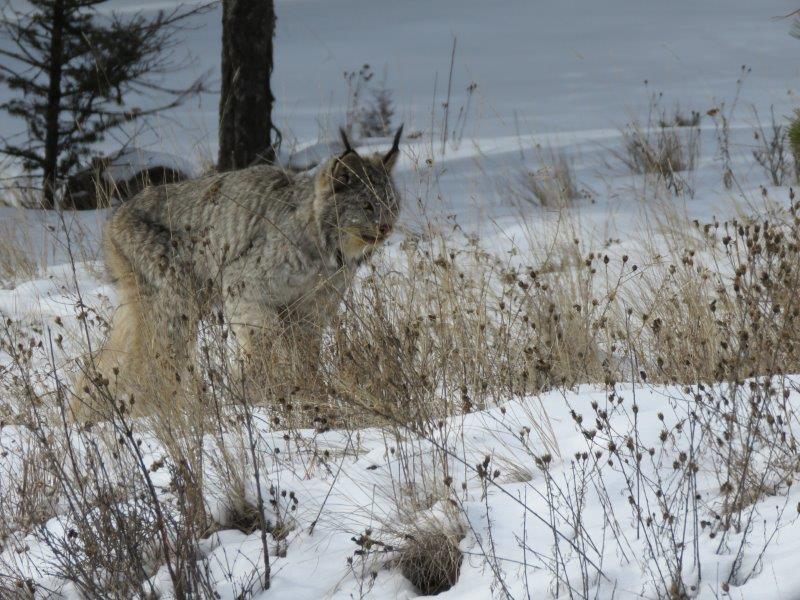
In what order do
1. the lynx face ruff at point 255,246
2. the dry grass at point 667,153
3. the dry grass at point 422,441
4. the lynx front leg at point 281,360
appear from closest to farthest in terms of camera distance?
the dry grass at point 422,441 → the lynx front leg at point 281,360 → the lynx face ruff at point 255,246 → the dry grass at point 667,153

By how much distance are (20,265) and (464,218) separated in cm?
475

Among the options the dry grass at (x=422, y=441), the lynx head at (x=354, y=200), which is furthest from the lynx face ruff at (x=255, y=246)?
the dry grass at (x=422, y=441)

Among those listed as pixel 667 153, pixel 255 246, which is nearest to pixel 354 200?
pixel 255 246

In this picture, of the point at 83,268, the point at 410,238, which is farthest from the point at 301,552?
the point at 83,268

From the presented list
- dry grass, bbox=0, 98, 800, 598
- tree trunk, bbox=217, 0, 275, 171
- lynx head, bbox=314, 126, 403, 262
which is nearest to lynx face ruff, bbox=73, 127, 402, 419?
lynx head, bbox=314, 126, 403, 262

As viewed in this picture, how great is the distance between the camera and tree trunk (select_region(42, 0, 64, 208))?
50.6ft

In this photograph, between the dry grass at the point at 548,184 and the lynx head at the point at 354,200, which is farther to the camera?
the dry grass at the point at 548,184

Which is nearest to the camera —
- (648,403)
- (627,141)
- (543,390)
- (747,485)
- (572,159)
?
(747,485)

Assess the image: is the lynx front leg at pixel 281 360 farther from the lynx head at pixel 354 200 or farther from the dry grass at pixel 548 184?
the dry grass at pixel 548 184

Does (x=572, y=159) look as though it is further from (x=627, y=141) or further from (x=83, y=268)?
(x=83, y=268)

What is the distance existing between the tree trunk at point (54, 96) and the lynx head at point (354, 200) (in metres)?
10.1

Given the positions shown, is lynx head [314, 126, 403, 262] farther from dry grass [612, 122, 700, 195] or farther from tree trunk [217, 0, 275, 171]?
dry grass [612, 122, 700, 195]

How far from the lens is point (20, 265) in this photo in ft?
34.2

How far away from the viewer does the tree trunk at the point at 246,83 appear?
10805 millimetres
